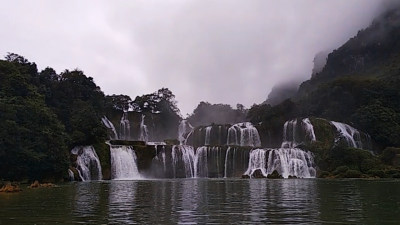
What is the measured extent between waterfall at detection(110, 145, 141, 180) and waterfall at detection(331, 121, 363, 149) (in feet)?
109

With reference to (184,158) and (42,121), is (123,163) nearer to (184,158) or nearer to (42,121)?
(184,158)

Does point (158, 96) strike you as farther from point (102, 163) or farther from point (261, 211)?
point (261, 211)

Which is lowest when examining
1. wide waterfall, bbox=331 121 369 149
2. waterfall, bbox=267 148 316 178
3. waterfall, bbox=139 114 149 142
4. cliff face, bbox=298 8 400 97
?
waterfall, bbox=267 148 316 178

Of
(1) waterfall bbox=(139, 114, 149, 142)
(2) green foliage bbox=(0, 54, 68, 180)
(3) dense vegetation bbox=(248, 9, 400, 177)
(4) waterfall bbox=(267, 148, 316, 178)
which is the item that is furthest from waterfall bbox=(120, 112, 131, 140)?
(2) green foliage bbox=(0, 54, 68, 180)

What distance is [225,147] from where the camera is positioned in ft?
202

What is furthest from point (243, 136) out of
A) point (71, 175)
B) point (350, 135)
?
point (71, 175)

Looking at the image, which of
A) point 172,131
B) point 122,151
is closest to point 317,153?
point 122,151

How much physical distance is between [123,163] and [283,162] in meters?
20.7

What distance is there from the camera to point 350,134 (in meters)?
72.2

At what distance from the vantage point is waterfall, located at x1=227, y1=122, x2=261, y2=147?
7325cm

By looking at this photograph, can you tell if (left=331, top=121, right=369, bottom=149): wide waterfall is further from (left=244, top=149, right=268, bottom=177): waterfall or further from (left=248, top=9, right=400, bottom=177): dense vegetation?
(left=244, top=149, right=268, bottom=177): waterfall

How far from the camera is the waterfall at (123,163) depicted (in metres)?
55.9

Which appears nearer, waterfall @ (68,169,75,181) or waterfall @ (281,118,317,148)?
waterfall @ (68,169,75,181)

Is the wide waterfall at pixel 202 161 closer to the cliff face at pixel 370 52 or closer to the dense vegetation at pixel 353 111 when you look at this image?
the dense vegetation at pixel 353 111
